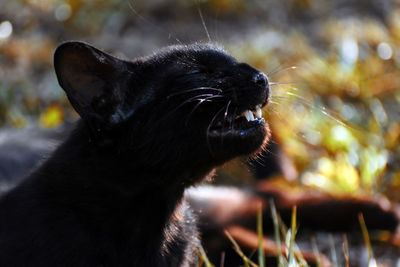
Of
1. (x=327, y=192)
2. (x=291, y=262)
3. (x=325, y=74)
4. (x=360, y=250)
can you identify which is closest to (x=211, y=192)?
(x=327, y=192)

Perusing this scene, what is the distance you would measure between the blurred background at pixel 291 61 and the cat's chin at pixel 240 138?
5.49 ft

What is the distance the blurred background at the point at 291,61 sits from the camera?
194 inches

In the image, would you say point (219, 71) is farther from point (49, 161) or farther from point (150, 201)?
point (49, 161)

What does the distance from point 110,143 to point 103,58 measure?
367 mm

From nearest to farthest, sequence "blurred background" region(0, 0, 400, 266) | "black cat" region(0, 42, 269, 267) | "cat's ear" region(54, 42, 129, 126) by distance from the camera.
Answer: "cat's ear" region(54, 42, 129, 126) → "black cat" region(0, 42, 269, 267) → "blurred background" region(0, 0, 400, 266)

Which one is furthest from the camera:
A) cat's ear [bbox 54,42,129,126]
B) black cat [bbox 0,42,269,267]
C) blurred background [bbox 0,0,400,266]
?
blurred background [bbox 0,0,400,266]

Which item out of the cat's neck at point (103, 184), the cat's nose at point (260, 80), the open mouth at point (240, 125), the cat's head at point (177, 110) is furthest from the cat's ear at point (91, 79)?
the cat's nose at point (260, 80)

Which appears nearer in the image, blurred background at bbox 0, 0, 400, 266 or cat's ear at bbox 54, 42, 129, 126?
cat's ear at bbox 54, 42, 129, 126

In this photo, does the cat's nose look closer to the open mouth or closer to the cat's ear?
the open mouth

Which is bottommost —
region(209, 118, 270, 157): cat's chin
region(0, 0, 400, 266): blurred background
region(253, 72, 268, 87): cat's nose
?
region(209, 118, 270, 157): cat's chin

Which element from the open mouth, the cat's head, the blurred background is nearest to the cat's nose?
the cat's head

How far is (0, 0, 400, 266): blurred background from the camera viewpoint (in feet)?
16.2

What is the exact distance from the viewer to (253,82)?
257cm

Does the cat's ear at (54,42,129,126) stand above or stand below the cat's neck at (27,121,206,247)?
above
